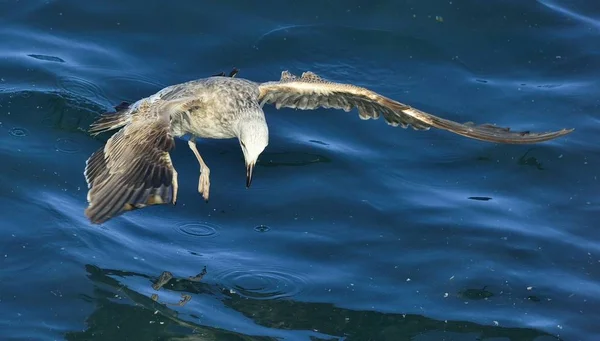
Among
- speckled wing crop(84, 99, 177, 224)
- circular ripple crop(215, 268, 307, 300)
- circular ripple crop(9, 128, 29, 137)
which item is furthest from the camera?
circular ripple crop(9, 128, 29, 137)

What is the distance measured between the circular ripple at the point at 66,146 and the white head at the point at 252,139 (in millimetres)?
1803

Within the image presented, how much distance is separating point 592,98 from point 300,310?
4.69 m

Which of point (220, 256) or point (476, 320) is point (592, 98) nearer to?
point (476, 320)

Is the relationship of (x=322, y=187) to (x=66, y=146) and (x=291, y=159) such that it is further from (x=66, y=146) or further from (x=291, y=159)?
(x=66, y=146)

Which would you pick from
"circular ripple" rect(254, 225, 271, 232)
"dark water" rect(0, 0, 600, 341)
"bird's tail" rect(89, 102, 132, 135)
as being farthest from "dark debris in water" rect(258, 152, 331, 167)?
"bird's tail" rect(89, 102, 132, 135)

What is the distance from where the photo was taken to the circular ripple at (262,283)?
857 cm

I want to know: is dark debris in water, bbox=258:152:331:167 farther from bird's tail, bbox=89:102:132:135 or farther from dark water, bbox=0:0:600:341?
bird's tail, bbox=89:102:132:135

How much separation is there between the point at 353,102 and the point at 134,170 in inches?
103

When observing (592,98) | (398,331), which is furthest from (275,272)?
(592,98)

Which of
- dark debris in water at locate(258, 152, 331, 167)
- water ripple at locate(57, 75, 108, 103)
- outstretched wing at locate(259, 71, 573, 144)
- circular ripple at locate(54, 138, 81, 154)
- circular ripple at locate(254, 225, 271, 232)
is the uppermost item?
outstretched wing at locate(259, 71, 573, 144)

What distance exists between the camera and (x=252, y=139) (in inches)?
348

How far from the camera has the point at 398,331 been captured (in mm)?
8352

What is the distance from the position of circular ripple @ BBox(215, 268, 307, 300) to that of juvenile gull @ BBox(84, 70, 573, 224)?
760mm

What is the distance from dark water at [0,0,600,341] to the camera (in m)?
8.40
